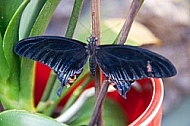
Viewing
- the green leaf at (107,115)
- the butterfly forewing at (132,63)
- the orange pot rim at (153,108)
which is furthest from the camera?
the green leaf at (107,115)

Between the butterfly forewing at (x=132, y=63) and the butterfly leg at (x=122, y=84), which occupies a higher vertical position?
the butterfly forewing at (x=132, y=63)

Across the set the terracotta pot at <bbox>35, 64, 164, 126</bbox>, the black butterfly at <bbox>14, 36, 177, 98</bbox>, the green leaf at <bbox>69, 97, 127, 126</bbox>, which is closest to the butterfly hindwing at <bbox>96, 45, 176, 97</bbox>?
the black butterfly at <bbox>14, 36, 177, 98</bbox>

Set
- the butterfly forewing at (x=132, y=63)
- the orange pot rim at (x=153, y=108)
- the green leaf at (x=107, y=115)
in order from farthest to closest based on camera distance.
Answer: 1. the green leaf at (x=107, y=115)
2. the orange pot rim at (x=153, y=108)
3. the butterfly forewing at (x=132, y=63)

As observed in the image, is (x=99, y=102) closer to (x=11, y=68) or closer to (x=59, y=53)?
(x=59, y=53)

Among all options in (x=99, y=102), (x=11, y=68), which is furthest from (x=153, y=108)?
(x=11, y=68)

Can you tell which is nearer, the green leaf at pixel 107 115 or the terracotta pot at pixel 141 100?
the terracotta pot at pixel 141 100

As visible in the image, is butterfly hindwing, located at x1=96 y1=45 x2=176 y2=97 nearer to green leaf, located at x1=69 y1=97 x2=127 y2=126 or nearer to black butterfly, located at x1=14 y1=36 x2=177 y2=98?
black butterfly, located at x1=14 y1=36 x2=177 y2=98

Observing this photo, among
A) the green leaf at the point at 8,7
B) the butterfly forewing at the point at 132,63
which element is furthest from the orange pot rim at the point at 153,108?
the green leaf at the point at 8,7

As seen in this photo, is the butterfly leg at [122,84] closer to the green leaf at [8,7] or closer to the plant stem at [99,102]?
the plant stem at [99,102]
